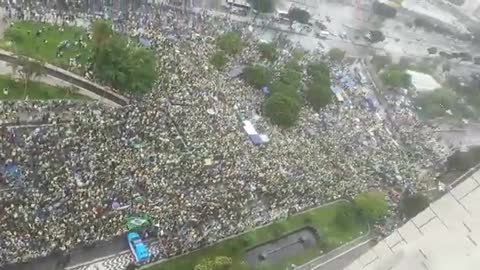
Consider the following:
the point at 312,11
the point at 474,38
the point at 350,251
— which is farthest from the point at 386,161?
the point at 474,38

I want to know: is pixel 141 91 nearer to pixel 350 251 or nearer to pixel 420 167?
pixel 350 251

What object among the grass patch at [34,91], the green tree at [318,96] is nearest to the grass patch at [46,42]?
the grass patch at [34,91]

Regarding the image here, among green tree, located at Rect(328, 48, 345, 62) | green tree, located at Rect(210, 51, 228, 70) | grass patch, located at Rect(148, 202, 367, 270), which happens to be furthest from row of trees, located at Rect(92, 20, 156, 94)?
green tree, located at Rect(328, 48, 345, 62)

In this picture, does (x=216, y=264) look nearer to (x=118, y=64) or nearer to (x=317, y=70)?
(x=118, y=64)

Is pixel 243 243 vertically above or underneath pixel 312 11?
underneath

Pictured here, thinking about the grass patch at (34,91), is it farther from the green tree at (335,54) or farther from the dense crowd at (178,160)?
the green tree at (335,54)
